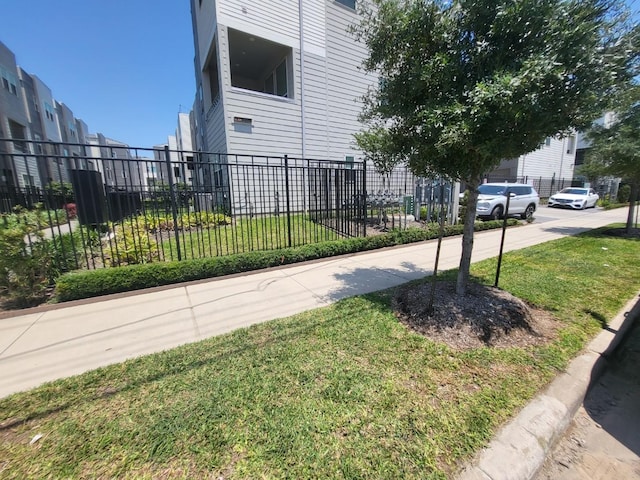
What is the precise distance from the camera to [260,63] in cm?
1302

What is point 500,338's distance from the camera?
3062 millimetres

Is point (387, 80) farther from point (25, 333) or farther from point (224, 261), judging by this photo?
point (25, 333)

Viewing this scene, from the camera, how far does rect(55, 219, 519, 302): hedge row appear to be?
4.25 m

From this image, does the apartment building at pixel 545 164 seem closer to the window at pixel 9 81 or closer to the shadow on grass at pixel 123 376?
the shadow on grass at pixel 123 376

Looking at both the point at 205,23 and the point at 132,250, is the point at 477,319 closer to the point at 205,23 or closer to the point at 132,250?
the point at 132,250

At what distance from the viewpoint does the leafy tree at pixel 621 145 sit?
23.0 feet

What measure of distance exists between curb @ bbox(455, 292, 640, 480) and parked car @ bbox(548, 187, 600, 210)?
66.4ft

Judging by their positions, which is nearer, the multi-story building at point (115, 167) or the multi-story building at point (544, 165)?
the multi-story building at point (115, 167)

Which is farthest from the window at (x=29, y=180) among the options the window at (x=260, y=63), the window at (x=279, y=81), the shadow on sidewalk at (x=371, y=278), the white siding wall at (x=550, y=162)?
the white siding wall at (x=550, y=162)

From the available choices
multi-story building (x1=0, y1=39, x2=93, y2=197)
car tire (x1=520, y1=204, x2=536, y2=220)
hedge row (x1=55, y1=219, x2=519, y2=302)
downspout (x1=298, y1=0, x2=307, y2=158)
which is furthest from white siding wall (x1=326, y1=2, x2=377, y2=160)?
multi-story building (x1=0, y1=39, x2=93, y2=197)

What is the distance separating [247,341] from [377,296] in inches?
82.6

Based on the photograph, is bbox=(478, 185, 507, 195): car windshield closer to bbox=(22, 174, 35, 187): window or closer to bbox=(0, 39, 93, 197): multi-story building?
bbox=(22, 174, 35, 187): window

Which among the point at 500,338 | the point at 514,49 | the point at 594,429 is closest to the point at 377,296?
the point at 500,338

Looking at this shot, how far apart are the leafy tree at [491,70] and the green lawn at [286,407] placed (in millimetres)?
2166
